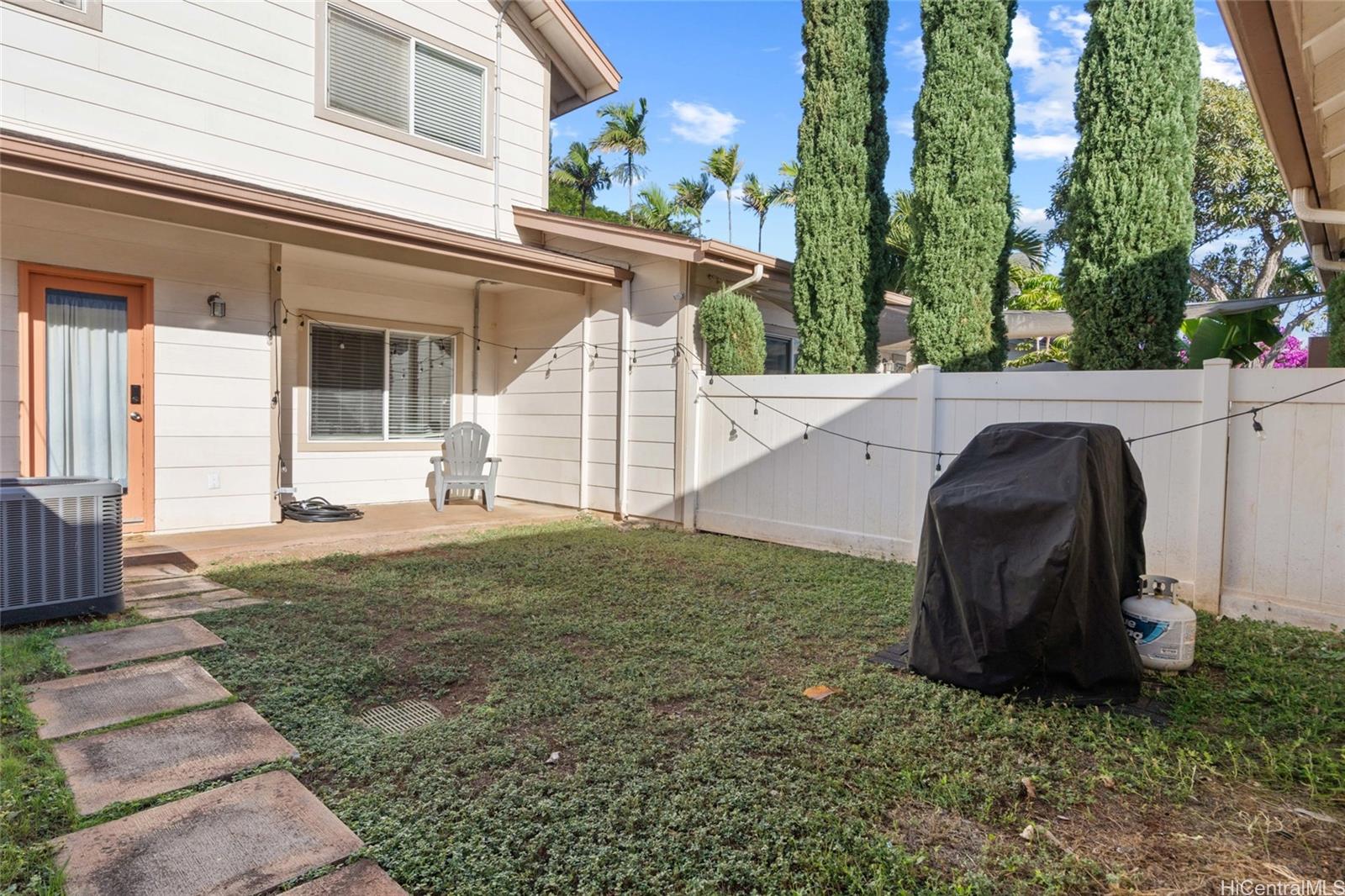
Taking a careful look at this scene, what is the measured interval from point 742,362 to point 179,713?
5.13 meters

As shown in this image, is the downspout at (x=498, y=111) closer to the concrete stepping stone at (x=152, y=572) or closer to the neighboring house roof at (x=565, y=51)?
the neighboring house roof at (x=565, y=51)

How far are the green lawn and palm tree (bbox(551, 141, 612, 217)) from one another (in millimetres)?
24105

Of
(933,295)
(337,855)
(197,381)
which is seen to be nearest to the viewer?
(337,855)

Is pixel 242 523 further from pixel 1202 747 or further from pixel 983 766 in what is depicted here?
pixel 1202 747

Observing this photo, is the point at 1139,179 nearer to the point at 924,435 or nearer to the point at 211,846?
the point at 924,435

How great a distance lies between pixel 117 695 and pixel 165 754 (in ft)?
2.30

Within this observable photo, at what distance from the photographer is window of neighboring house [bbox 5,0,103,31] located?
17.3ft

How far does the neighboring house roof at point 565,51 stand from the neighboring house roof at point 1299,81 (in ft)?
22.9

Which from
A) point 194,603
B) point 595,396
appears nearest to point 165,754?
point 194,603

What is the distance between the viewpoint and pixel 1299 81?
254 cm

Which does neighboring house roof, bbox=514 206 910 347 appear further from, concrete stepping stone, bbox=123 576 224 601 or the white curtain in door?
concrete stepping stone, bbox=123 576 224 601

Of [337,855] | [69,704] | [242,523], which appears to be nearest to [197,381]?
[242,523]

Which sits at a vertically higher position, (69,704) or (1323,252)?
(1323,252)

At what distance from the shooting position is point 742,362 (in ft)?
22.4
